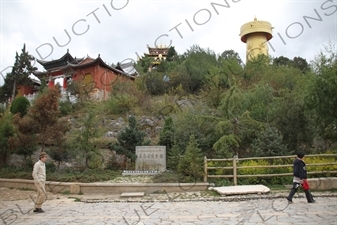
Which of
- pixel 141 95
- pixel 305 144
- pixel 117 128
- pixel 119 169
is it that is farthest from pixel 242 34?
pixel 119 169

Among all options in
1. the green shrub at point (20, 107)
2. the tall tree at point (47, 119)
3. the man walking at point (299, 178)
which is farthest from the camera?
the green shrub at point (20, 107)

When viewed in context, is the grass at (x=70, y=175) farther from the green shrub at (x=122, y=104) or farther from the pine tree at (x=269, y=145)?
the green shrub at (x=122, y=104)

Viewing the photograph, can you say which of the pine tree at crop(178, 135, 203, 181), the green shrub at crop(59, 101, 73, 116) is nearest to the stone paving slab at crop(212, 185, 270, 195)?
the pine tree at crop(178, 135, 203, 181)

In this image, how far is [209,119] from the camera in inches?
542

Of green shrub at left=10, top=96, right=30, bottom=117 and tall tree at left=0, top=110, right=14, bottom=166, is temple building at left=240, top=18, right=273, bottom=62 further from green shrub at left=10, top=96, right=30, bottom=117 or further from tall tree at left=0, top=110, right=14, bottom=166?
tall tree at left=0, top=110, right=14, bottom=166

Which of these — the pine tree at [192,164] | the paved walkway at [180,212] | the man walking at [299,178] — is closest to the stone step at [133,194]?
the paved walkway at [180,212]

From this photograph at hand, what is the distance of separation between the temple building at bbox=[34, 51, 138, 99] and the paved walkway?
1577 cm

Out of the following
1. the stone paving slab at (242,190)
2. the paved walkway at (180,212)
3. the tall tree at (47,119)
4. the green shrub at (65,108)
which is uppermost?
the green shrub at (65,108)

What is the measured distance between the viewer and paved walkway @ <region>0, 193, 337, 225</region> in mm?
5605

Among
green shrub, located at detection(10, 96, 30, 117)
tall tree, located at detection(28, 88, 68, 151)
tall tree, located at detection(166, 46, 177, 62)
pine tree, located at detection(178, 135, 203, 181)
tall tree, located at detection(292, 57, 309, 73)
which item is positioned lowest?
pine tree, located at detection(178, 135, 203, 181)

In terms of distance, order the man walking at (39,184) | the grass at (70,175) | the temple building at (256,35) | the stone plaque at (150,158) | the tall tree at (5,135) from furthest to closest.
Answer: the temple building at (256,35) → the tall tree at (5,135) → the stone plaque at (150,158) → the grass at (70,175) → the man walking at (39,184)

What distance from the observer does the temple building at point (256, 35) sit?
1184 inches

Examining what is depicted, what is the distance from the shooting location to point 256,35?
30766mm

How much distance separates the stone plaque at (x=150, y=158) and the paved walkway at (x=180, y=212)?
13.5ft
